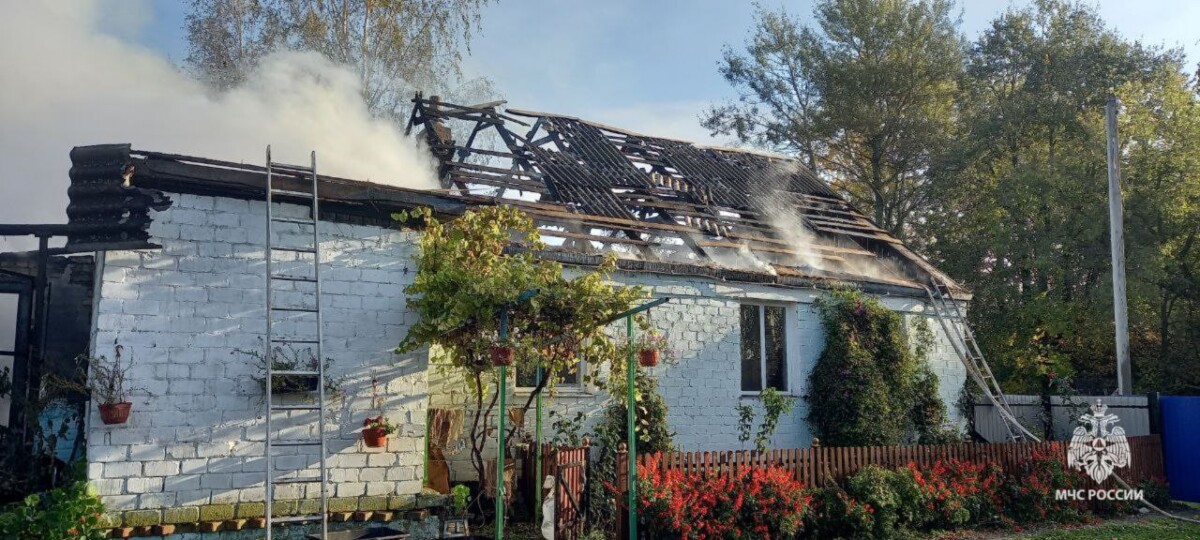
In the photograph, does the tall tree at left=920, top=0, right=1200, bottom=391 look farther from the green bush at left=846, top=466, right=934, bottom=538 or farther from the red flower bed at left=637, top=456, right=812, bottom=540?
the red flower bed at left=637, top=456, right=812, bottom=540

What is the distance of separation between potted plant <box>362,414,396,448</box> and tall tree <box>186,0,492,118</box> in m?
13.9

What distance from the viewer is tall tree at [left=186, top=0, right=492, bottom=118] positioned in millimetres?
20125

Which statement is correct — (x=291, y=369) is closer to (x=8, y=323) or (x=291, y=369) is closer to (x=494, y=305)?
(x=494, y=305)

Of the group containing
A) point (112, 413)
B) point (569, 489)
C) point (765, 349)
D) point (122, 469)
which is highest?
point (765, 349)

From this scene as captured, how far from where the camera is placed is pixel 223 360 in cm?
787

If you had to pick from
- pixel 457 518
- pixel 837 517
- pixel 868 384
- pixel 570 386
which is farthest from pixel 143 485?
pixel 868 384

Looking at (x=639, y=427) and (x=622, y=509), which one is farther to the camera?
(x=639, y=427)

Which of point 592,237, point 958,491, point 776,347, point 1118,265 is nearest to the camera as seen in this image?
point 958,491

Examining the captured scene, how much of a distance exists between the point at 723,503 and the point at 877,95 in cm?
2086

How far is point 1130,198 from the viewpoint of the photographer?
794 inches

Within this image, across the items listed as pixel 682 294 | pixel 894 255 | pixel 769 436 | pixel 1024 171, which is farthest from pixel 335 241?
pixel 1024 171

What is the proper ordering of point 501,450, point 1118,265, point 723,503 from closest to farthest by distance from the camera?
point 501,450, point 723,503, point 1118,265

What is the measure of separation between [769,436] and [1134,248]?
12422 mm

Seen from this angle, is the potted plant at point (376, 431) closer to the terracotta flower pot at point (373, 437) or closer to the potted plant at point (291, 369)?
the terracotta flower pot at point (373, 437)
